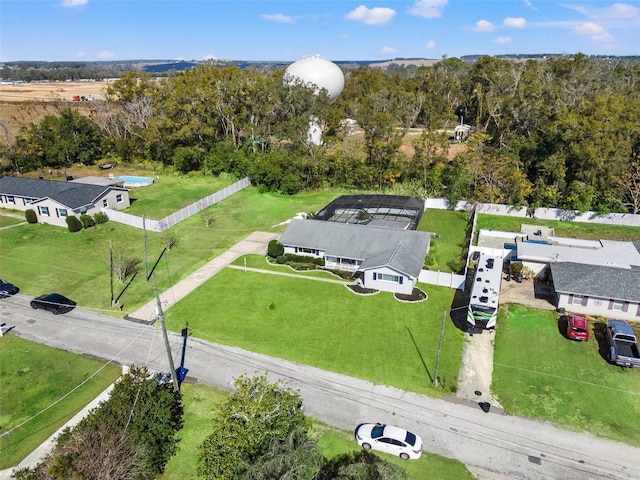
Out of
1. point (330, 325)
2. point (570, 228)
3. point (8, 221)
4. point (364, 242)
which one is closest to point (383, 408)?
point (330, 325)

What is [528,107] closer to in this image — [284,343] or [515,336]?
[515,336]

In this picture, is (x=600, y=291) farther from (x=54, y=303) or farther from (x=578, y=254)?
(x=54, y=303)

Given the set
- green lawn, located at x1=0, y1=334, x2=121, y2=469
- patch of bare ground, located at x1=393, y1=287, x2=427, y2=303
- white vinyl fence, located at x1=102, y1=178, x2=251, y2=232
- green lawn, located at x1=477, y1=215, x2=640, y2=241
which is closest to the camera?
green lawn, located at x1=0, y1=334, x2=121, y2=469

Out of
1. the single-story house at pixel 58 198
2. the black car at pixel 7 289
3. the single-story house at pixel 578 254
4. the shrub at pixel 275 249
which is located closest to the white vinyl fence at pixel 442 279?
the single-story house at pixel 578 254

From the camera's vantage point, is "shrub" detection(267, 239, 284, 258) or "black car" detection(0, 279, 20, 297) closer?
"black car" detection(0, 279, 20, 297)

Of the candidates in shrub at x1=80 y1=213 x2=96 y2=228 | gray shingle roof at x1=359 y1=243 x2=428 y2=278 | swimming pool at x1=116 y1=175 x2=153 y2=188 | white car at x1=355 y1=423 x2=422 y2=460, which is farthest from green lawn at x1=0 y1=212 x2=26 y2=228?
white car at x1=355 y1=423 x2=422 y2=460

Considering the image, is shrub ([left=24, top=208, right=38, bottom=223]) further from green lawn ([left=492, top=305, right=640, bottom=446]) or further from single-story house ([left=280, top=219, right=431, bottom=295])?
green lawn ([left=492, top=305, right=640, bottom=446])

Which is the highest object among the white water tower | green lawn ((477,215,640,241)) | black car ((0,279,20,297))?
the white water tower

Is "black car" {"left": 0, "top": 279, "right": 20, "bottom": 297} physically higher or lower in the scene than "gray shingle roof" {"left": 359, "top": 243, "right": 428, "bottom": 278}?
lower
